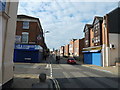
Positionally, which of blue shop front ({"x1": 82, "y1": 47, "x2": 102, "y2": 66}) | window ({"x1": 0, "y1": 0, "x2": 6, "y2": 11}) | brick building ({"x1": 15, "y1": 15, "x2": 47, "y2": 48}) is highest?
brick building ({"x1": 15, "y1": 15, "x2": 47, "y2": 48})

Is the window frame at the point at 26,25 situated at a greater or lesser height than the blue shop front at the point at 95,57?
greater

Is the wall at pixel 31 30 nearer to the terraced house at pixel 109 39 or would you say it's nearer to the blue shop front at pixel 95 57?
Result: the blue shop front at pixel 95 57

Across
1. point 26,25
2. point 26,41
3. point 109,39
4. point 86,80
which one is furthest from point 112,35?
point 26,25

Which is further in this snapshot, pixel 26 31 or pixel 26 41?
pixel 26 31

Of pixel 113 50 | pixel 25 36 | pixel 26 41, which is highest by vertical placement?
pixel 25 36

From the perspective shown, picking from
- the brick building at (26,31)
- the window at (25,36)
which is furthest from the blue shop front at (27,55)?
the window at (25,36)

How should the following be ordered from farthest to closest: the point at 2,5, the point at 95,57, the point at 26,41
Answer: the point at 26,41 → the point at 95,57 → the point at 2,5

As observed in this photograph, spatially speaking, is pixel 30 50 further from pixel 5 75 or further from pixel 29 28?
pixel 5 75

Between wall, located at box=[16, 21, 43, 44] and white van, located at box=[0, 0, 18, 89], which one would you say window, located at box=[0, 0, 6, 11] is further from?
wall, located at box=[16, 21, 43, 44]

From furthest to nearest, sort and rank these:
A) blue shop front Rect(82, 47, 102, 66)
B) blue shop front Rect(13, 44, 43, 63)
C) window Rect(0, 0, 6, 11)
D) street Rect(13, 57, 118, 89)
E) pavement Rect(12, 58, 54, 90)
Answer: blue shop front Rect(13, 44, 43, 63) < blue shop front Rect(82, 47, 102, 66) < street Rect(13, 57, 118, 89) < pavement Rect(12, 58, 54, 90) < window Rect(0, 0, 6, 11)

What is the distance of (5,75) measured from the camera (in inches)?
284

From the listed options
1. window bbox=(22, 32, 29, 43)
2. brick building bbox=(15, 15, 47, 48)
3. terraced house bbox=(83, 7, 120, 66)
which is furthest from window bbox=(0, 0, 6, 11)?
window bbox=(22, 32, 29, 43)

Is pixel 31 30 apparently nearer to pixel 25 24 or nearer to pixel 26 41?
pixel 25 24

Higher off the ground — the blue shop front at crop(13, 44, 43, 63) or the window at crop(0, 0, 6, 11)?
the window at crop(0, 0, 6, 11)
